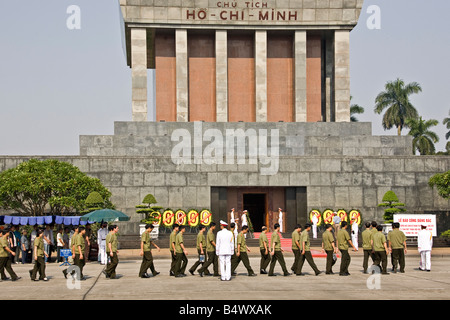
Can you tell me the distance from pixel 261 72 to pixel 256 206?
9.63 m

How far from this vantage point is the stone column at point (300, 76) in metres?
45.7

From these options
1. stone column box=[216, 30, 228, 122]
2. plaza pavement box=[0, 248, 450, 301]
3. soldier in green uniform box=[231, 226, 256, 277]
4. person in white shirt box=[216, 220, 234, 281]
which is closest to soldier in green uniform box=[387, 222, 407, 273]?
plaza pavement box=[0, 248, 450, 301]

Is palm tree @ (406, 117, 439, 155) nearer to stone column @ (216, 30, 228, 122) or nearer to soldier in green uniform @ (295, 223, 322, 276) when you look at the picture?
stone column @ (216, 30, 228, 122)

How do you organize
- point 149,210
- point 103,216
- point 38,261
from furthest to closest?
1. point 149,210
2. point 103,216
3. point 38,261

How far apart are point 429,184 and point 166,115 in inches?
734

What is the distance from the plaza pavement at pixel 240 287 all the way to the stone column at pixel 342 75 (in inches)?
927

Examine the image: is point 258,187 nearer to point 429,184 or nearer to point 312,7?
point 429,184

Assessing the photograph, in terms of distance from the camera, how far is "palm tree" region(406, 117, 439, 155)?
8069 centimetres

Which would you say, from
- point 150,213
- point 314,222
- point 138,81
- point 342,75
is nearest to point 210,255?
point 150,213

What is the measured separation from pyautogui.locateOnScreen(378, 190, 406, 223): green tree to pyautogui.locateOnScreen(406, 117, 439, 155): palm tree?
45.8 m

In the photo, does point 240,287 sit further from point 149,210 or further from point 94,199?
point 149,210

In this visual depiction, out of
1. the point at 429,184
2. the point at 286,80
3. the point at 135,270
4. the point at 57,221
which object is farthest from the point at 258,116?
the point at 135,270

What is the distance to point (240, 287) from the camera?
58.3 ft

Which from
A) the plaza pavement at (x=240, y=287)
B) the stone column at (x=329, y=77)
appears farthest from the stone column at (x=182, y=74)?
the plaza pavement at (x=240, y=287)
